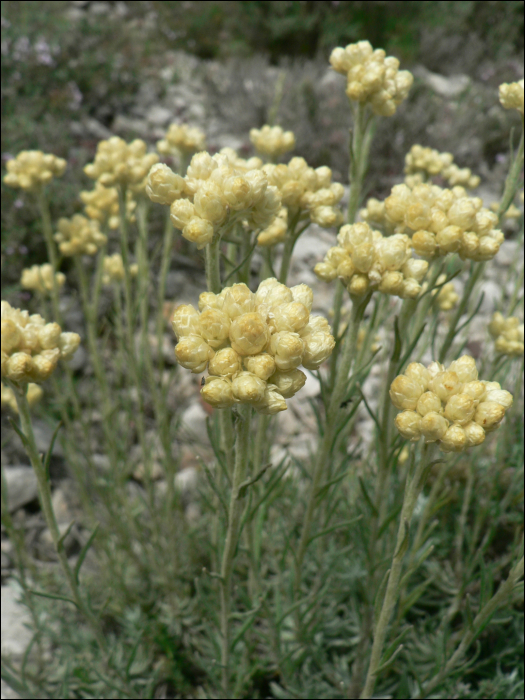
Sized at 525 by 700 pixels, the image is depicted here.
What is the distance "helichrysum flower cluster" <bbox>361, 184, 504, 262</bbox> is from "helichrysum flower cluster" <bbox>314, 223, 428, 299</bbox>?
0.27 feet

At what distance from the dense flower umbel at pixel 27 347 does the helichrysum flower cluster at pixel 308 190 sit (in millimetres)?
640

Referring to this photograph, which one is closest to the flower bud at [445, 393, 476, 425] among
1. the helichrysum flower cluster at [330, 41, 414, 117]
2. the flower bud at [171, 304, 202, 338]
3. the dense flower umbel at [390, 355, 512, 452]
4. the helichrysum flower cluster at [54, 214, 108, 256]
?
the dense flower umbel at [390, 355, 512, 452]

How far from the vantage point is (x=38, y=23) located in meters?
5.79

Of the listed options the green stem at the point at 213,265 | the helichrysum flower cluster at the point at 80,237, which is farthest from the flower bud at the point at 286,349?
the helichrysum flower cluster at the point at 80,237

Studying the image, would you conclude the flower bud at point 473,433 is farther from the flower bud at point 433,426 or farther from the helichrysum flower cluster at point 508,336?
the helichrysum flower cluster at point 508,336

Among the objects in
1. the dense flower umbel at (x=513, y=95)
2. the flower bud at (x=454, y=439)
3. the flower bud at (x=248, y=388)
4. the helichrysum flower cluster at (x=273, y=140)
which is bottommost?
the flower bud at (x=454, y=439)

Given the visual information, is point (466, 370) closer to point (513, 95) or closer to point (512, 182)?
point (512, 182)

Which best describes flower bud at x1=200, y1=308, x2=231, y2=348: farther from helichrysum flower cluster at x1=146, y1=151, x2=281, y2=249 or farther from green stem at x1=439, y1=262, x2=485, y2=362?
green stem at x1=439, y1=262, x2=485, y2=362

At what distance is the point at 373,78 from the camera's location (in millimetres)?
1280

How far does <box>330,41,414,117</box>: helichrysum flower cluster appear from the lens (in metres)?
1.30

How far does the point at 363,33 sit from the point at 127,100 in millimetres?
3016

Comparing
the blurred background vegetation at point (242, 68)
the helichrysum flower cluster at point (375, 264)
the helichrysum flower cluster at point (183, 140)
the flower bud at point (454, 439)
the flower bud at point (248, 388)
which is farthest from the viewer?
the blurred background vegetation at point (242, 68)

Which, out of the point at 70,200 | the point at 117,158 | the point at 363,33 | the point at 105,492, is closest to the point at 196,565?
the point at 105,492

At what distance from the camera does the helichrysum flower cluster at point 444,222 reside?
3.83 ft
